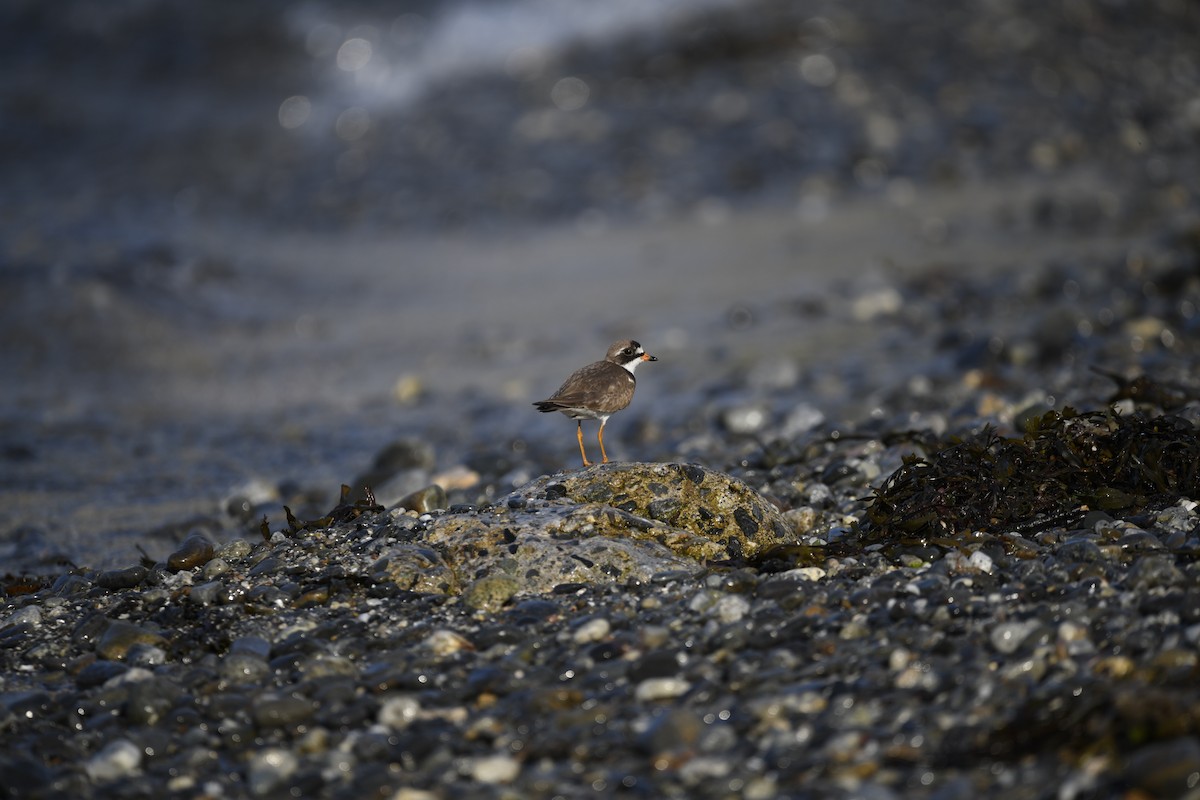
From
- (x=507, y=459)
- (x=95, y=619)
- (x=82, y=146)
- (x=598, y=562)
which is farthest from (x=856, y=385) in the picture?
(x=82, y=146)

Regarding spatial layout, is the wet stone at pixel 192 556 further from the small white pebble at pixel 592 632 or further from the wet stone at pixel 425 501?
the small white pebble at pixel 592 632

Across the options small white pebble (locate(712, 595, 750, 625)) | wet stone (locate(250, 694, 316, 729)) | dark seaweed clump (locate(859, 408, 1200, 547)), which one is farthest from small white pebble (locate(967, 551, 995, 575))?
wet stone (locate(250, 694, 316, 729))

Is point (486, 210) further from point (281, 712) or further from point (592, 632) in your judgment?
point (281, 712)

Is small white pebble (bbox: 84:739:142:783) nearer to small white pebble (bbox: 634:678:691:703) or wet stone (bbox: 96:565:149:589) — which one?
wet stone (bbox: 96:565:149:589)

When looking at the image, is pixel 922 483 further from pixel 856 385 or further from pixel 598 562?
pixel 856 385

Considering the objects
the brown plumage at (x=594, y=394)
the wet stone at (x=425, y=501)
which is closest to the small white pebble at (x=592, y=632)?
the brown plumage at (x=594, y=394)
